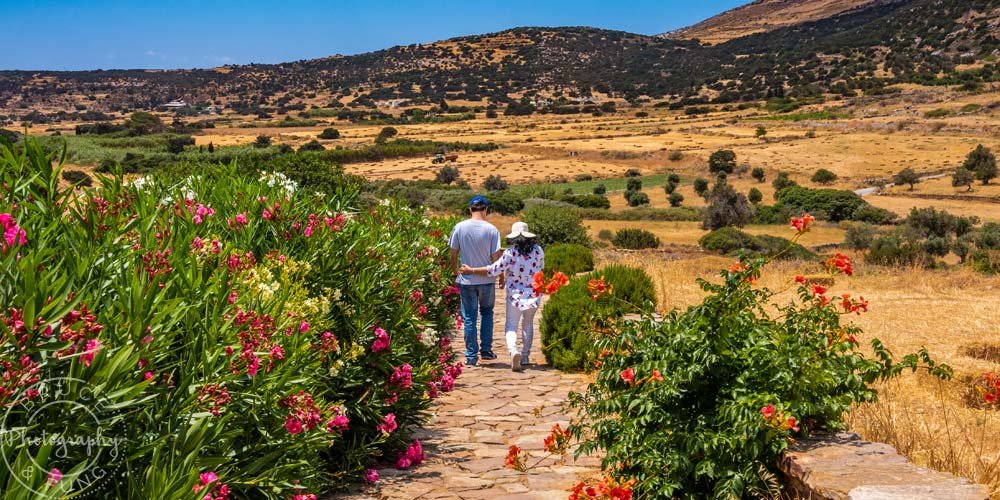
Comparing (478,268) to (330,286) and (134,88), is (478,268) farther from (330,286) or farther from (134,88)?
(134,88)

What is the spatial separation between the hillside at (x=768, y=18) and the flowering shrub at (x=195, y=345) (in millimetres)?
162315

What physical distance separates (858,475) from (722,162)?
55637 millimetres

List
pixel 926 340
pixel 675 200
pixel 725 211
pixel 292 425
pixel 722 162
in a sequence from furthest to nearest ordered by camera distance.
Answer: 1. pixel 722 162
2. pixel 675 200
3. pixel 725 211
4. pixel 926 340
5. pixel 292 425

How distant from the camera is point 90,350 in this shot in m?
2.06

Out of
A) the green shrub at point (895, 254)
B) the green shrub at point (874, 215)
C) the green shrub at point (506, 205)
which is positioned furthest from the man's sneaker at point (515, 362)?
the green shrub at point (874, 215)

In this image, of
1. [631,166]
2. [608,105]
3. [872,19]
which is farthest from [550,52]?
[631,166]

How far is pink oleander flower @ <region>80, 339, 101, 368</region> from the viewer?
6.84 ft

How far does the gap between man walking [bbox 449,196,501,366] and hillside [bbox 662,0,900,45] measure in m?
159

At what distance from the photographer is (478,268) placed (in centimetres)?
799

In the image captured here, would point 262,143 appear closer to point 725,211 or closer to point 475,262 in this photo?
point 725,211

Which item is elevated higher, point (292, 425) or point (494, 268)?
point (292, 425)

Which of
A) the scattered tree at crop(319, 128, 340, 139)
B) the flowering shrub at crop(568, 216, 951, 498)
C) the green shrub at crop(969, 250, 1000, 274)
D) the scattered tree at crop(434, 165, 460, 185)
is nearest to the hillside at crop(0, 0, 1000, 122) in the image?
the scattered tree at crop(319, 128, 340, 139)

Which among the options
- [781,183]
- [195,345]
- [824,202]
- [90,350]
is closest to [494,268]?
[195,345]

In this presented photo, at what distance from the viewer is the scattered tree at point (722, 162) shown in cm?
5644
